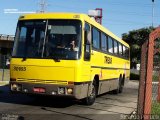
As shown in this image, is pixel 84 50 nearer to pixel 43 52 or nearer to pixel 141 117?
pixel 43 52

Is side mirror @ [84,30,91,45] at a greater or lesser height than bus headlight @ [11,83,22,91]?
greater

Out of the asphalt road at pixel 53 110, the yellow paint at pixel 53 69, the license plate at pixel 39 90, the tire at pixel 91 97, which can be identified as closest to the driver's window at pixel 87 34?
the yellow paint at pixel 53 69

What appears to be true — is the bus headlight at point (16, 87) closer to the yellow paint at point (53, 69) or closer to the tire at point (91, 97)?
the yellow paint at point (53, 69)

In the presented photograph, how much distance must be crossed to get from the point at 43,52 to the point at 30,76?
0.91 m

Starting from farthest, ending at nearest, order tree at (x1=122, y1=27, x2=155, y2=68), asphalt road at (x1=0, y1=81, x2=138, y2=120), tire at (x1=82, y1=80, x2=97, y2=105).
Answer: tree at (x1=122, y1=27, x2=155, y2=68), tire at (x1=82, y1=80, x2=97, y2=105), asphalt road at (x1=0, y1=81, x2=138, y2=120)

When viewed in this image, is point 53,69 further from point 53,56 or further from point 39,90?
point 39,90

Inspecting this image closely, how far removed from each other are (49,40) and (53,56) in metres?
0.58

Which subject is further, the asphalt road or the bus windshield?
the bus windshield

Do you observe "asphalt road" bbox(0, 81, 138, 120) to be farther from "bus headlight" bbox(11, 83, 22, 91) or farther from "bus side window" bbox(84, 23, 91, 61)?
"bus side window" bbox(84, 23, 91, 61)

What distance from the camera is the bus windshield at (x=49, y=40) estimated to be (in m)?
13.8

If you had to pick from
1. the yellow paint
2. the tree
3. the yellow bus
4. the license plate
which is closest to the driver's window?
the yellow bus

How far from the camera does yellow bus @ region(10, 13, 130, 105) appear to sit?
539 inches

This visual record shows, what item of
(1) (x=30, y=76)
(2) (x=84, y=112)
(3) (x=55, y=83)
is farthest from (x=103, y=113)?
(1) (x=30, y=76)

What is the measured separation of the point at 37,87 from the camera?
13914mm
